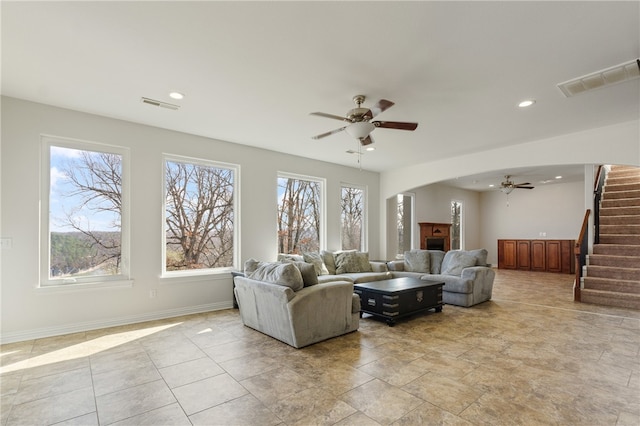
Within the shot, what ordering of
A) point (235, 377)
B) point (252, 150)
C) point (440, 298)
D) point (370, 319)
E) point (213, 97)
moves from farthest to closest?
point (252, 150) < point (440, 298) < point (370, 319) < point (213, 97) < point (235, 377)

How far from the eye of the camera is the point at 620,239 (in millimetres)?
6207

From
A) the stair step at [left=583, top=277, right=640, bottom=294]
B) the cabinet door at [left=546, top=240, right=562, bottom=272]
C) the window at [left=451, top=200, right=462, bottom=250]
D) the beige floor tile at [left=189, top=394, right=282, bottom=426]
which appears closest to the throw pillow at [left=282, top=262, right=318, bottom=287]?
the beige floor tile at [left=189, top=394, right=282, bottom=426]

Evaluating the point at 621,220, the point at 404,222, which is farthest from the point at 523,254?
the point at 404,222

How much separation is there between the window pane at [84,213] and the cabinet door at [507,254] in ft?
35.6

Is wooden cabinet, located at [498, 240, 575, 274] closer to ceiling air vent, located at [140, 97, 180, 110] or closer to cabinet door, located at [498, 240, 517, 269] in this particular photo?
cabinet door, located at [498, 240, 517, 269]

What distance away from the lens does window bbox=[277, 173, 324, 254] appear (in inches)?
244

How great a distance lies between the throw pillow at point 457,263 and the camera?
5.71 m

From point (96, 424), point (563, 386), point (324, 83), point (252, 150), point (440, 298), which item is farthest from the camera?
point (252, 150)

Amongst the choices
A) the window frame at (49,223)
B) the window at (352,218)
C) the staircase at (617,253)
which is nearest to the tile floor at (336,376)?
the window frame at (49,223)

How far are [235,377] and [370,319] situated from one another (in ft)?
7.57

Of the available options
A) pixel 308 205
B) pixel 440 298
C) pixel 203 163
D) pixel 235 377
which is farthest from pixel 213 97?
pixel 440 298

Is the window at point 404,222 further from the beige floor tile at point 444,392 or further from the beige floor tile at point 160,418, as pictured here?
the beige floor tile at point 160,418

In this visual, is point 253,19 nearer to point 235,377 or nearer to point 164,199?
point 235,377

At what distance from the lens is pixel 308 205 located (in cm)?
665
